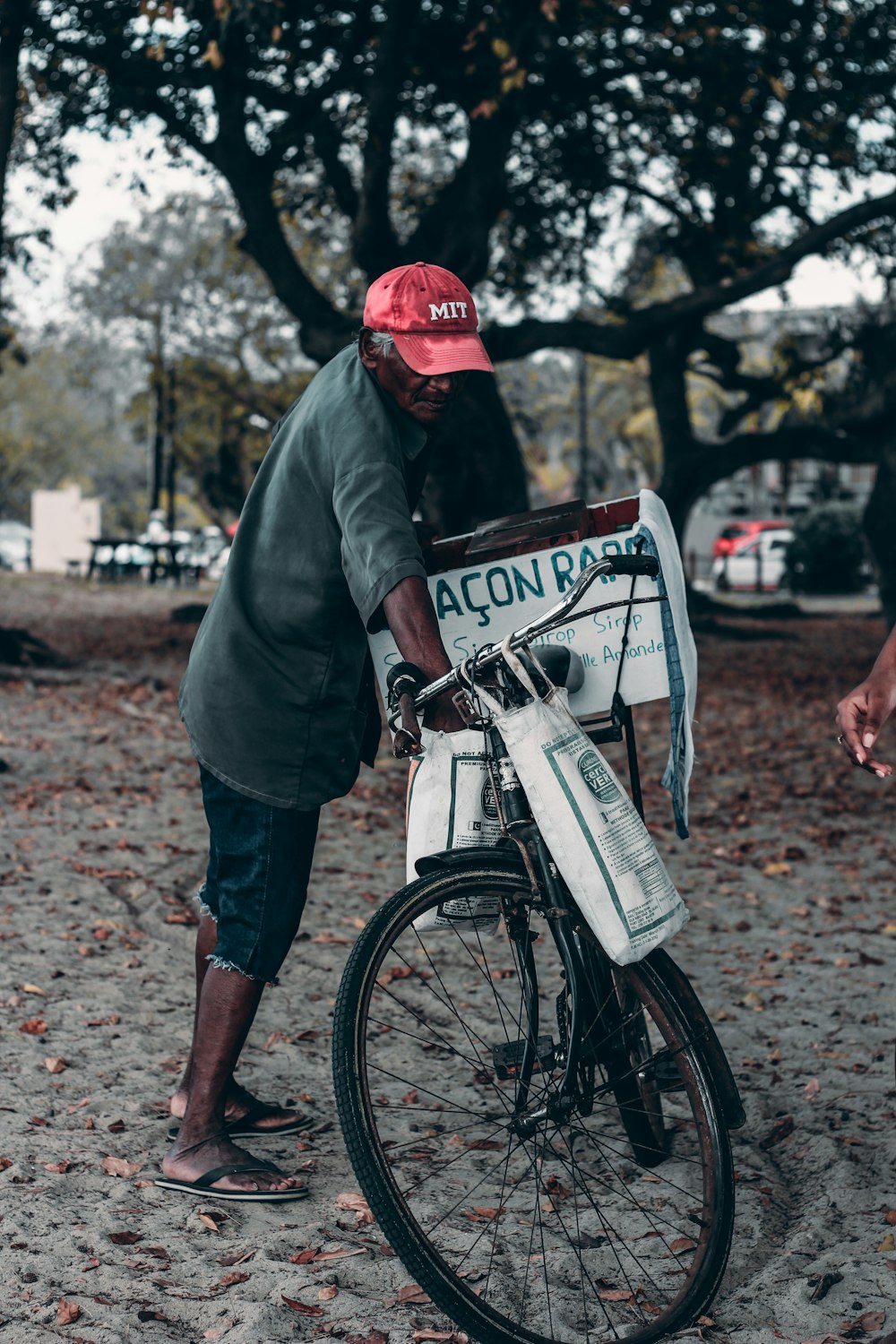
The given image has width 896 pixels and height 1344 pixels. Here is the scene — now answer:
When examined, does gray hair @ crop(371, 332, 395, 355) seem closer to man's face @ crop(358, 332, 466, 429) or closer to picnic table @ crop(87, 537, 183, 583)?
man's face @ crop(358, 332, 466, 429)

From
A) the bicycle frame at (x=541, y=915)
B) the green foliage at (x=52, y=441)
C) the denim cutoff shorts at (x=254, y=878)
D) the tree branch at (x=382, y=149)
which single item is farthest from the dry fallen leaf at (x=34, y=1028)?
the green foliage at (x=52, y=441)

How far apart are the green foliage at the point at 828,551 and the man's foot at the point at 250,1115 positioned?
30048 mm

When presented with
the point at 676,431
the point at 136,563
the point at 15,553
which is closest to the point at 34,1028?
the point at 676,431

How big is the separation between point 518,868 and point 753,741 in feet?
29.8

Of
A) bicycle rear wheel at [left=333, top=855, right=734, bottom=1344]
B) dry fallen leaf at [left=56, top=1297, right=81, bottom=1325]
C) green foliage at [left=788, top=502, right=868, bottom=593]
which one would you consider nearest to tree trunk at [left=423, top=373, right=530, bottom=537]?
bicycle rear wheel at [left=333, top=855, right=734, bottom=1344]

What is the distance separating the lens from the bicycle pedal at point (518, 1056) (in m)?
2.97

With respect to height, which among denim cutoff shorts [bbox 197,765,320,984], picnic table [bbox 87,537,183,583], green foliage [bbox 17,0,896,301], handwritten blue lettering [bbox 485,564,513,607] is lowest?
denim cutoff shorts [bbox 197,765,320,984]

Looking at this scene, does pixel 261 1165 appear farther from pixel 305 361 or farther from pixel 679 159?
pixel 305 361

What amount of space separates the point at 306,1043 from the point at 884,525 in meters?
13.5

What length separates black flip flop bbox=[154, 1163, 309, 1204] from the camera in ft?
11.2

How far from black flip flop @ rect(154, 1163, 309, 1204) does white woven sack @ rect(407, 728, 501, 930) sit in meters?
0.89

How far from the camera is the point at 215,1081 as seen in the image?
346 centimetres

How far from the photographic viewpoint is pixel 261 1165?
11.4 feet

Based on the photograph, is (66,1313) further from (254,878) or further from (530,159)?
(530,159)
